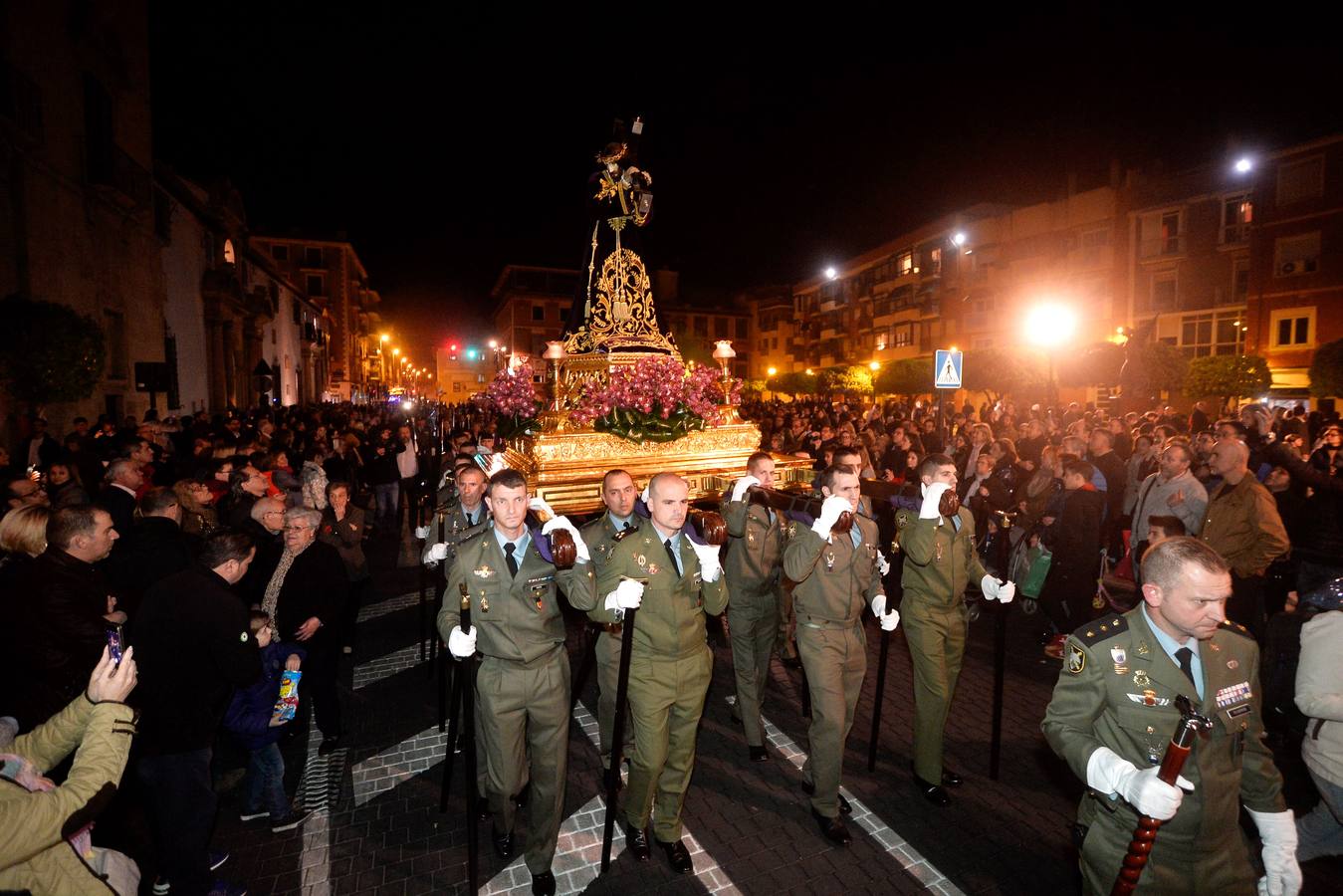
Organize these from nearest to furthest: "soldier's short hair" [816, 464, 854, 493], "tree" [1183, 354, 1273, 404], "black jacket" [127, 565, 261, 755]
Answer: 1. "black jacket" [127, 565, 261, 755]
2. "soldier's short hair" [816, 464, 854, 493]
3. "tree" [1183, 354, 1273, 404]

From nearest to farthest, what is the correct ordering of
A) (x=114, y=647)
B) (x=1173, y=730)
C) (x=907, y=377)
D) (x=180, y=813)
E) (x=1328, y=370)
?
(x=1173, y=730)
(x=114, y=647)
(x=180, y=813)
(x=1328, y=370)
(x=907, y=377)

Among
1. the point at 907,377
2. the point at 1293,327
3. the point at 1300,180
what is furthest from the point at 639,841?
the point at 1300,180

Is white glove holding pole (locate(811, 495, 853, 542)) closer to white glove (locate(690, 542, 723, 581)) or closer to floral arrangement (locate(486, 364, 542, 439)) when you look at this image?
white glove (locate(690, 542, 723, 581))

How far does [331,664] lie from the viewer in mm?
5590

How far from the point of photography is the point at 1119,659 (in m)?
2.85

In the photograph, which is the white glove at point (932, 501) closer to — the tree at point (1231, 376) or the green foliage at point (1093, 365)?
the tree at point (1231, 376)

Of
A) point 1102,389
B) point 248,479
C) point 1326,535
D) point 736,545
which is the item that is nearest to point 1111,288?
point 1102,389

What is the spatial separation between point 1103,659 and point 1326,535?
5.86 meters

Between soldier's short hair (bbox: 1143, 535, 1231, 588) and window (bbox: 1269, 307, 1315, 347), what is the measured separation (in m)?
33.2

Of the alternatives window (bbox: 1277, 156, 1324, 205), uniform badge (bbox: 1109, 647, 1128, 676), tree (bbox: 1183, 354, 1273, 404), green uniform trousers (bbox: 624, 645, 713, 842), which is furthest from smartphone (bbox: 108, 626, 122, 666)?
window (bbox: 1277, 156, 1324, 205)

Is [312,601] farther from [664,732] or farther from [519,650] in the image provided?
[664,732]

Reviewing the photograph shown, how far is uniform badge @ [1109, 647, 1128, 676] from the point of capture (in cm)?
283

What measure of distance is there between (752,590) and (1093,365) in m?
29.9

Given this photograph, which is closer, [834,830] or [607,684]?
[834,830]
